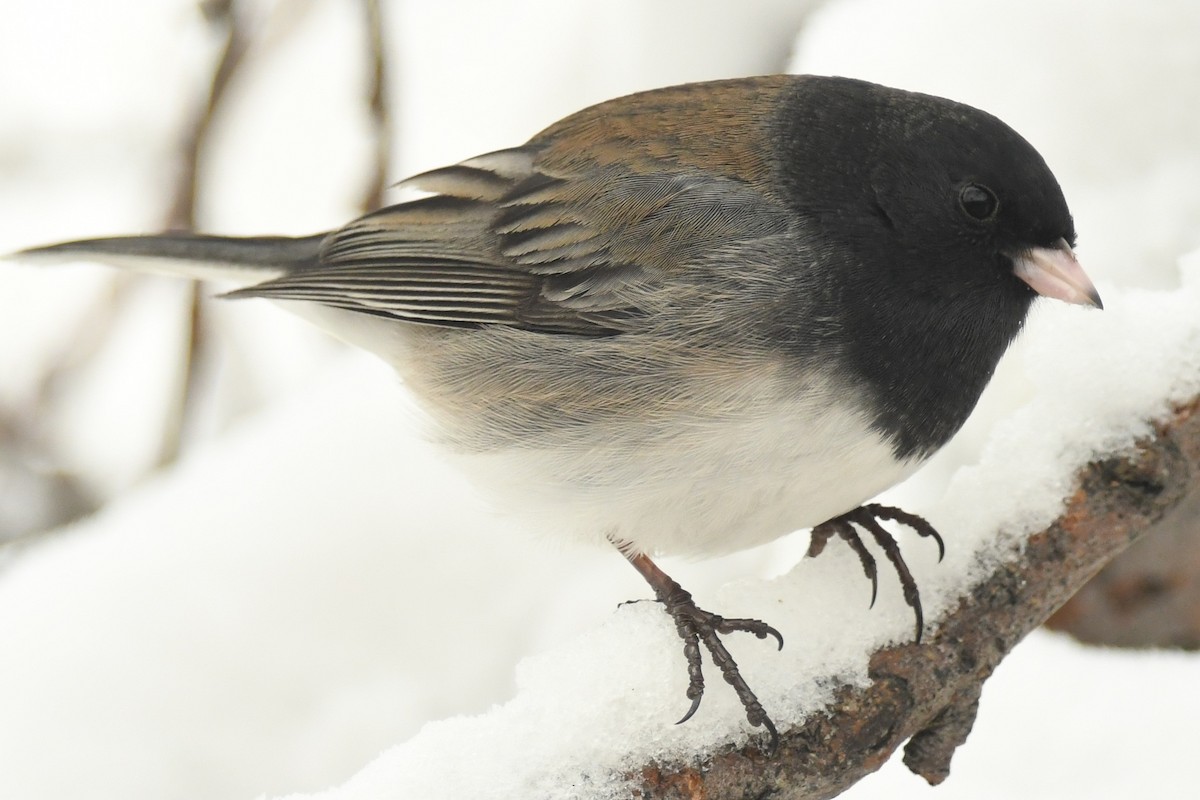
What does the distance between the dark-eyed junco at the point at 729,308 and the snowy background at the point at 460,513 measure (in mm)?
197

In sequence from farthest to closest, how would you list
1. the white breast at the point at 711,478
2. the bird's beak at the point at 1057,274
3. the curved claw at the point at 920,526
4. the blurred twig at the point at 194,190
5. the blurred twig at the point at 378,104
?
the blurred twig at the point at 194,190 < the blurred twig at the point at 378,104 < the curved claw at the point at 920,526 < the bird's beak at the point at 1057,274 < the white breast at the point at 711,478

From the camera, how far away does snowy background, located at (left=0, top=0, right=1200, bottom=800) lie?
74.2 inches

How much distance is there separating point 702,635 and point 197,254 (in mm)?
1204

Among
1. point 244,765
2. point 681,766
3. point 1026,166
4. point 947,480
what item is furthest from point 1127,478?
point 244,765

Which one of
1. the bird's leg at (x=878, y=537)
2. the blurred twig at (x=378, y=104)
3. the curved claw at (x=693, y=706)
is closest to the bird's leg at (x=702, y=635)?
the curved claw at (x=693, y=706)

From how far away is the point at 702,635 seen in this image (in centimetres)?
177

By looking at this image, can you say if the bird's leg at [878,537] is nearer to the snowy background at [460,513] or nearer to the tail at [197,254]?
the snowy background at [460,513]

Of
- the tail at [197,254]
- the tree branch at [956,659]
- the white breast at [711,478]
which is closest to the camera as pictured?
the tree branch at [956,659]

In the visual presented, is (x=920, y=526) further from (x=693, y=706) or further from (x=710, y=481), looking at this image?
(x=693, y=706)

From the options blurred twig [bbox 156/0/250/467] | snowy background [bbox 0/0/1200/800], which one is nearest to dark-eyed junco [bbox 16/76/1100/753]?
snowy background [bbox 0/0/1200/800]

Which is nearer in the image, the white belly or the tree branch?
the tree branch

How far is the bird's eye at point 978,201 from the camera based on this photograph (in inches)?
72.6

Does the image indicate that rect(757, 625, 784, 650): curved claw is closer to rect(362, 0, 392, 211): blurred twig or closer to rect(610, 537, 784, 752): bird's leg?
rect(610, 537, 784, 752): bird's leg

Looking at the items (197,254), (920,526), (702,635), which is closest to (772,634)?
(702,635)
